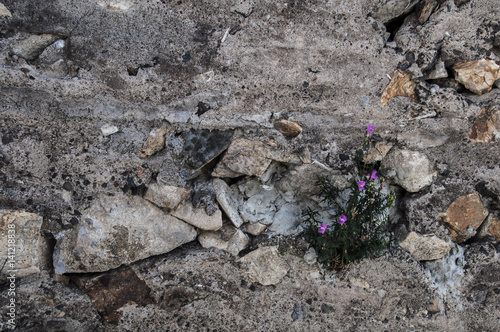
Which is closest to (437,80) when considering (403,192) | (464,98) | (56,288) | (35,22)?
(464,98)

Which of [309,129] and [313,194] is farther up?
[309,129]

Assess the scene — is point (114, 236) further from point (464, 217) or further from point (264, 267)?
point (464, 217)

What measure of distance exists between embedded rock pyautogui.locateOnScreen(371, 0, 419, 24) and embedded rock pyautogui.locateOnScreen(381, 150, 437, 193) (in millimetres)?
831

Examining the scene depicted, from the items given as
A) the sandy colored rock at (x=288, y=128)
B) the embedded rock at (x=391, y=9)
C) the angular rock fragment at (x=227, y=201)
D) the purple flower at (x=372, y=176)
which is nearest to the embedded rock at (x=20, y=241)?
the angular rock fragment at (x=227, y=201)

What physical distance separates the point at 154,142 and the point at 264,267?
0.98 metres

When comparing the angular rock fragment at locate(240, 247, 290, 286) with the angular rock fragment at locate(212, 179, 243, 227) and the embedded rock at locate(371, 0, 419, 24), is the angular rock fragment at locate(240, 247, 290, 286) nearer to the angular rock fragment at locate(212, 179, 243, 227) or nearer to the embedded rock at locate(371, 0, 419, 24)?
the angular rock fragment at locate(212, 179, 243, 227)

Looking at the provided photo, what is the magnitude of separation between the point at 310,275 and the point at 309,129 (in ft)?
2.89

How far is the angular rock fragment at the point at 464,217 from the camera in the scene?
2334mm

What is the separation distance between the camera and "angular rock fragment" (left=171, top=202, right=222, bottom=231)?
2.23 meters

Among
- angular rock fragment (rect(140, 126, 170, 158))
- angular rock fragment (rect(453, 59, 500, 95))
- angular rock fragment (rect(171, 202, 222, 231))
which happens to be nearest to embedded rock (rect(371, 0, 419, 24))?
angular rock fragment (rect(453, 59, 500, 95))

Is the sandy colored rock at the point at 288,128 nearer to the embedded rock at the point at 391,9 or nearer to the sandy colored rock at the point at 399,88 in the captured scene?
the sandy colored rock at the point at 399,88

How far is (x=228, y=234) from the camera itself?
2279 mm

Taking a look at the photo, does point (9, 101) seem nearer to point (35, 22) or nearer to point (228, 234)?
point (35, 22)

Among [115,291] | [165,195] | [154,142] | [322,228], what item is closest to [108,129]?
[154,142]
